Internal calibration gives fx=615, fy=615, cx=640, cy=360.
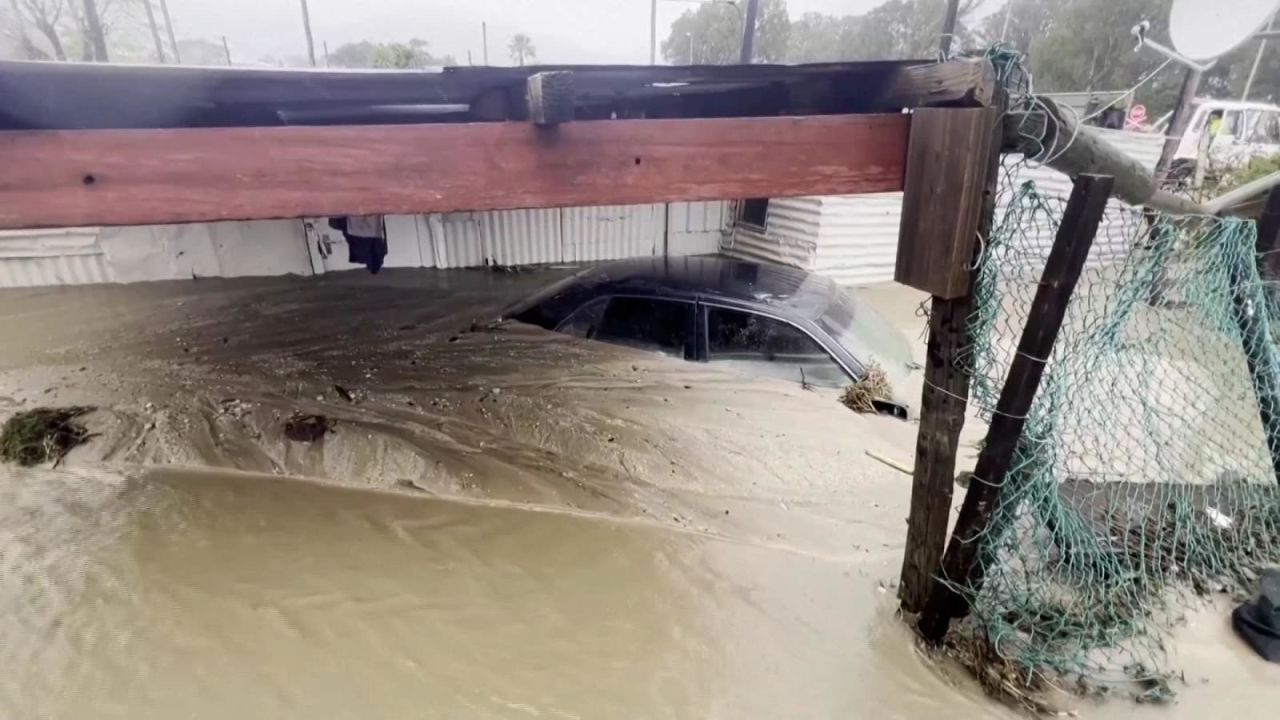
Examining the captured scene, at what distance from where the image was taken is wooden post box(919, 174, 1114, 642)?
2.09 meters

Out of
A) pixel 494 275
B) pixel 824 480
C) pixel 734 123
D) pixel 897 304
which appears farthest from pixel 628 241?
pixel 734 123

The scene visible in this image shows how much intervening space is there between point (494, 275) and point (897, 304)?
593 cm

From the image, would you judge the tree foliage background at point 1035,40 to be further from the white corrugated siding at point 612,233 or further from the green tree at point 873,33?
the white corrugated siding at point 612,233

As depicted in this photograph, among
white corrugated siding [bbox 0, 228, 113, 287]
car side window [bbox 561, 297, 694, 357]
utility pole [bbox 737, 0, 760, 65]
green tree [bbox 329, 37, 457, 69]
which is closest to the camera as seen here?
car side window [bbox 561, 297, 694, 357]

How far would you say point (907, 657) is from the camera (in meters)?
2.73

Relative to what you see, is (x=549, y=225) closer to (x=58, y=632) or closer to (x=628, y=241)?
(x=628, y=241)

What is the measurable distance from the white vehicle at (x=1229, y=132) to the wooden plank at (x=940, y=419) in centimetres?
1602

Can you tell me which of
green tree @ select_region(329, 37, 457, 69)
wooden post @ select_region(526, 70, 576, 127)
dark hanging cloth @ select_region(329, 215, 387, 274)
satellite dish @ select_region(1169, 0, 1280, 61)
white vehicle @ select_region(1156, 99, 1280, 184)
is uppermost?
green tree @ select_region(329, 37, 457, 69)

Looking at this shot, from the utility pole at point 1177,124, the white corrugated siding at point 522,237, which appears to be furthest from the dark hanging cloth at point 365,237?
the utility pole at point 1177,124

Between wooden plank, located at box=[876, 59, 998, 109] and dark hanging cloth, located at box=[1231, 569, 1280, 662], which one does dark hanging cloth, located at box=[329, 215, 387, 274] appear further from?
dark hanging cloth, located at box=[1231, 569, 1280, 662]

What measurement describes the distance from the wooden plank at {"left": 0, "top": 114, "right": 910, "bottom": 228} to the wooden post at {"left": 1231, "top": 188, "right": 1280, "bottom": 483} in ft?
6.01

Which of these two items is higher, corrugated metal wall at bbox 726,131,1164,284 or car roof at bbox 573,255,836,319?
car roof at bbox 573,255,836,319

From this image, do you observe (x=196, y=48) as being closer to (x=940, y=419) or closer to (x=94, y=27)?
(x=94, y=27)

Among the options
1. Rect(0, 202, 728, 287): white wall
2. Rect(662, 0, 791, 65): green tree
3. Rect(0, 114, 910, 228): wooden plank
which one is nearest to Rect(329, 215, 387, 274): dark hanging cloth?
Rect(0, 202, 728, 287): white wall
